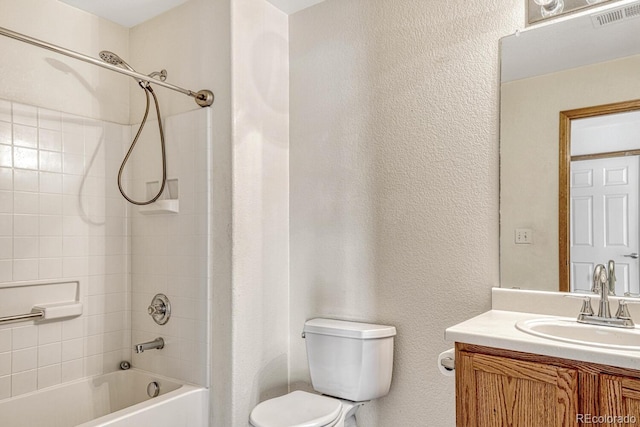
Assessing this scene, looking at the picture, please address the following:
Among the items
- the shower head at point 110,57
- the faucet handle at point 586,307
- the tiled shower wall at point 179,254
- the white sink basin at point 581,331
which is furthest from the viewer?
the tiled shower wall at point 179,254

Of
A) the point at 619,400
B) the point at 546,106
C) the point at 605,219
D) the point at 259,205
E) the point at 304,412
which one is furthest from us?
the point at 259,205

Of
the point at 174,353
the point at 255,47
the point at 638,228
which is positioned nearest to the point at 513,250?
the point at 638,228

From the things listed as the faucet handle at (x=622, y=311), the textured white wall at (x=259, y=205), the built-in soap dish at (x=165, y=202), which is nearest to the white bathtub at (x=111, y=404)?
the textured white wall at (x=259, y=205)

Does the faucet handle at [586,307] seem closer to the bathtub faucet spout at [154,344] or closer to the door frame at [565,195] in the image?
the door frame at [565,195]

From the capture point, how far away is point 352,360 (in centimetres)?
194

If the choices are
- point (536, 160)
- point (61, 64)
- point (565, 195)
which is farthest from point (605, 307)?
point (61, 64)

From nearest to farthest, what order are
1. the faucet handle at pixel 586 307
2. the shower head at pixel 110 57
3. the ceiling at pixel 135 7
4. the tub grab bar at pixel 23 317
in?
1. the faucet handle at pixel 586 307
2. the tub grab bar at pixel 23 317
3. the shower head at pixel 110 57
4. the ceiling at pixel 135 7

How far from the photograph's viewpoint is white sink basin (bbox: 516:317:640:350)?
4.51 feet

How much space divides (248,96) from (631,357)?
5.98 ft

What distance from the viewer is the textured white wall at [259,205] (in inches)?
82.8

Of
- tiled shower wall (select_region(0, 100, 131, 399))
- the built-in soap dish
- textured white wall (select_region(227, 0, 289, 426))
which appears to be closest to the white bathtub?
tiled shower wall (select_region(0, 100, 131, 399))

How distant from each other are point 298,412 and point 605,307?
121cm

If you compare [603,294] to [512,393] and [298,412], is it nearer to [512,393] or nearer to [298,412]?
[512,393]

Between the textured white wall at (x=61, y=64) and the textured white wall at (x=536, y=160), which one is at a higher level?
the textured white wall at (x=61, y=64)
